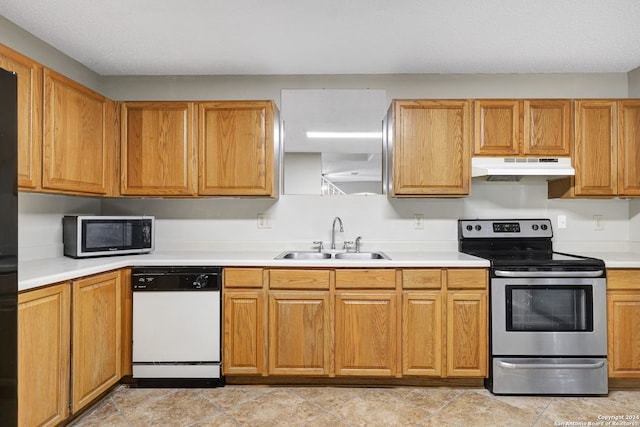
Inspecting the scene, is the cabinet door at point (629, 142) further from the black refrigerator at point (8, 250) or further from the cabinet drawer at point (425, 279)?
the black refrigerator at point (8, 250)

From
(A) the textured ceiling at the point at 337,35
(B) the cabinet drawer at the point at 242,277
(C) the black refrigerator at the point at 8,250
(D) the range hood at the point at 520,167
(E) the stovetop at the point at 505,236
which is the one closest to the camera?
(C) the black refrigerator at the point at 8,250

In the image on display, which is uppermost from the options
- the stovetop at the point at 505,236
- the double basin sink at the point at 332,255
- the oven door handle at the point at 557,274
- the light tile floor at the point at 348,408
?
the stovetop at the point at 505,236

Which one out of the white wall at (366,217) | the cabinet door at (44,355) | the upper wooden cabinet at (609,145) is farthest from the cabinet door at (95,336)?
the upper wooden cabinet at (609,145)

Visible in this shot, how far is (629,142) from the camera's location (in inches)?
112

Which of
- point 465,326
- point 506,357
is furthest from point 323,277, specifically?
point 506,357

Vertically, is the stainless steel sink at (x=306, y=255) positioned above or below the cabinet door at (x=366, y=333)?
above

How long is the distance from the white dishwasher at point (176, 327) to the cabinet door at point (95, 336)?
0.14 metres

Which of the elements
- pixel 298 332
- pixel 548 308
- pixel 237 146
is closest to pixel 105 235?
pixel 237 146

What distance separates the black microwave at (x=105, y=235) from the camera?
8.61 feet

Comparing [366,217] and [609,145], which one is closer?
[609,145]

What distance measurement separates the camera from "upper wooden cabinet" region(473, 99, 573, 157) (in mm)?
2875

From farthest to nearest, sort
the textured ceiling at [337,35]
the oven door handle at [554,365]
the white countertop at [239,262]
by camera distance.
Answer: the oven door handle at [554,365], the white countertop at [239,262], the textured ceiling at [337,35]

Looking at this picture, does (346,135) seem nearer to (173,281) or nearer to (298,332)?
(298,332)

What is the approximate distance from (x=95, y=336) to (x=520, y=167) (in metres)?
3.07
